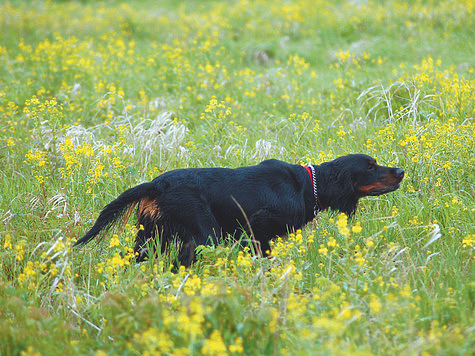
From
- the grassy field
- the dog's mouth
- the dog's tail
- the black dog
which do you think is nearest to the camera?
the grassy field

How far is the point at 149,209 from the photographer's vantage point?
324cm

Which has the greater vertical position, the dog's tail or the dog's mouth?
the dog's tail

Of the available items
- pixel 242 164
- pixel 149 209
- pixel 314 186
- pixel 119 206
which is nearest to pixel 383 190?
pixel 314 186

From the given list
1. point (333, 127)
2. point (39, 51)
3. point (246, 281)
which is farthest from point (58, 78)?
point (246, 281)

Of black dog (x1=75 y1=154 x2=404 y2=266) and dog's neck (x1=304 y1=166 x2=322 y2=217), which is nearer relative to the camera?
black dog (x1=75 y1=154 x2=404 y2=266)

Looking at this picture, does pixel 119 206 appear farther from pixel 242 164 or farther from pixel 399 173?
pixel 399 173

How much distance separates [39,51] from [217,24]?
11.7ft

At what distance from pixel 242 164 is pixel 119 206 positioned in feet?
5.31

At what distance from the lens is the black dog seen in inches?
125

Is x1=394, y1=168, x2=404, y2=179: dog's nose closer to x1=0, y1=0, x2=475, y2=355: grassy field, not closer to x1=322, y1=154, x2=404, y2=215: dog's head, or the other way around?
x1=322, y1=154, x2=404, y2=215: dog's head

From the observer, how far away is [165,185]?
322cm

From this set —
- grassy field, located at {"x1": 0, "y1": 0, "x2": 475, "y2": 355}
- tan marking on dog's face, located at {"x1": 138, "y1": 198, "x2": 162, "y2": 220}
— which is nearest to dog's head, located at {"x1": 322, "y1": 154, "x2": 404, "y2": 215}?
grassy field, located at {"x1": 0, "y1": 0, "x2": 475, "y2": 355}

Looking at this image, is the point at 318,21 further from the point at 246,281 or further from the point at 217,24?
the point at 246,281

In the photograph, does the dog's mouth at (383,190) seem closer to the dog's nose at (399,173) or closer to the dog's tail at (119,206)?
the dog's nose at (399,173)
